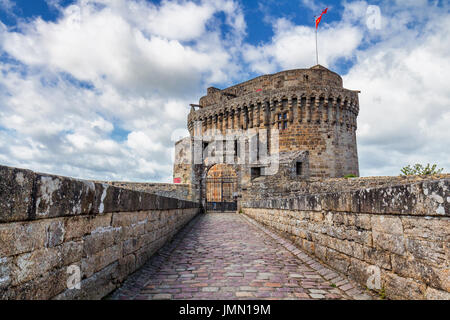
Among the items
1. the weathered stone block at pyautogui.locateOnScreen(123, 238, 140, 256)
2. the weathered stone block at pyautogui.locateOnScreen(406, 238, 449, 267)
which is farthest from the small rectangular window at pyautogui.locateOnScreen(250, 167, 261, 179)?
the weathered stone block at pyautogui.locateOnScreen(406, 238, 449, 267)

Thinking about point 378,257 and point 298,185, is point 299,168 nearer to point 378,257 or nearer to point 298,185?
point 298,185

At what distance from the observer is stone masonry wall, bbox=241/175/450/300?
7.82ft

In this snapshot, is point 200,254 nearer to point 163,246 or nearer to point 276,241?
point 163,246

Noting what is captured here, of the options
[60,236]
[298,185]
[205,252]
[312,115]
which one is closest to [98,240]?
[60,236]

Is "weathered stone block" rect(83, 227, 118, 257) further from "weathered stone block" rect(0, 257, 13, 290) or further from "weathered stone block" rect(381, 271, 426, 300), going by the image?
"weathered stone block" rect(381, 271, 426, 300)

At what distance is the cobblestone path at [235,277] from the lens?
3.39 m

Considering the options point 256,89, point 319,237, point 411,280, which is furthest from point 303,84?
point 411,280

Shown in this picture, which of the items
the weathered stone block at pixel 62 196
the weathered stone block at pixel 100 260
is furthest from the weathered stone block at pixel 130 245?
the weathered stone block at pixel 62 196

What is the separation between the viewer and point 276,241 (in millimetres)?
7289

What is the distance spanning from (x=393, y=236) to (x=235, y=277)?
81.4 inches

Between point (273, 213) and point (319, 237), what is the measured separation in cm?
417

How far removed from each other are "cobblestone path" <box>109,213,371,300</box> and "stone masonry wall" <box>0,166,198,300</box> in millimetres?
450

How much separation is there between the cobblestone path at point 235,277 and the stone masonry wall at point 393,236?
0.29 metres

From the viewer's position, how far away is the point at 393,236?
116 inches
